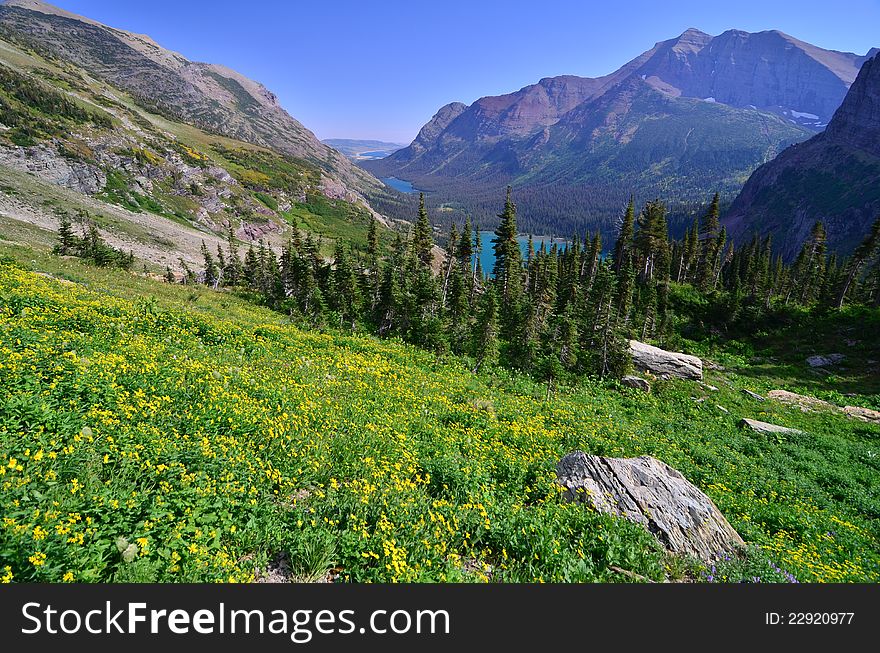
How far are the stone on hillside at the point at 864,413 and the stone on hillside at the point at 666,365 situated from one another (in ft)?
28.8

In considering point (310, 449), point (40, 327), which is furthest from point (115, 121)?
point (310, 449)

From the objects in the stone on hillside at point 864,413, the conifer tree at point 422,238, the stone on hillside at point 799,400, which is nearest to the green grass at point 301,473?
the stone on hillside at point 799,400

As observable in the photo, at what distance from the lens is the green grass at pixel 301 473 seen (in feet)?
16.1

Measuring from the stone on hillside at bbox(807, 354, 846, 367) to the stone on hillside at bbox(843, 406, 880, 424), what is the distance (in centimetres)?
1322

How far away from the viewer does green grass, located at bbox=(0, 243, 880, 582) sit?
16.1ft

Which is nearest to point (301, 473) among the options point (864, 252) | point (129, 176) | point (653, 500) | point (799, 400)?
point (653, 500)

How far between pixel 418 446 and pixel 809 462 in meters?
16.8

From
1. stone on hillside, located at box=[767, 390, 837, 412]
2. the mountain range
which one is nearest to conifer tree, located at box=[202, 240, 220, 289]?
the mountain range

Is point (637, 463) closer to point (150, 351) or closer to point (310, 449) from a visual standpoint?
point (310, 449)

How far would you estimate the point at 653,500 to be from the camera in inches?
342

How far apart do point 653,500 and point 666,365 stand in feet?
86.3
